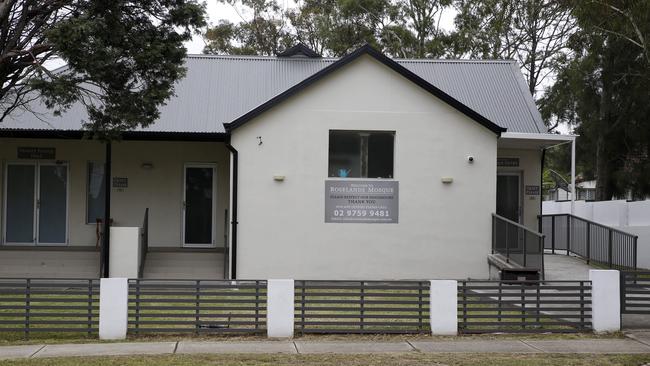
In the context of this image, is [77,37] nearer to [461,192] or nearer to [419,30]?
[461,192]

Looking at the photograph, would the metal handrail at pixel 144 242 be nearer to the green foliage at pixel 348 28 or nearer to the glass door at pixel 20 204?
the glass door at pixel 20 204

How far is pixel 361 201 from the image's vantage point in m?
17.3

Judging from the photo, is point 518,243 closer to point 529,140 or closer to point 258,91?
point 529,140

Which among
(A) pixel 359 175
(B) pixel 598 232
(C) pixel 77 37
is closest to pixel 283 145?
(A) pixel 359 175

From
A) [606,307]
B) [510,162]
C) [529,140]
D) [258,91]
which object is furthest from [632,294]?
[258,91]

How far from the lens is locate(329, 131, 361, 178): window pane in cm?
1739

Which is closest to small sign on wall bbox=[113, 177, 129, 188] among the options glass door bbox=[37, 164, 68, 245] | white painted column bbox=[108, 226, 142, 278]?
glass door bbox=[37, 164, 68, 245]

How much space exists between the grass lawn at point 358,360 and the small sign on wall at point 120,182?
10.2 meters

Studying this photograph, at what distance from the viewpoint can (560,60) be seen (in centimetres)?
3447

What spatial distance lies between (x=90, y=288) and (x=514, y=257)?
29.5 ft

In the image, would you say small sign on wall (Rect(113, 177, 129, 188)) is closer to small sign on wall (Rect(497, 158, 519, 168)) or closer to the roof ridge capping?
the roof ridge capping

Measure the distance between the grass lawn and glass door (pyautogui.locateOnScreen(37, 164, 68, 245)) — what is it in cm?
1034

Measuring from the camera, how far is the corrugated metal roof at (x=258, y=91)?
1872 centimetres

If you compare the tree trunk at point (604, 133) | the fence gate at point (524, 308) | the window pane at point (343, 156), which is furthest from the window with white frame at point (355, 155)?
the tree trunk at point (604, 133)
